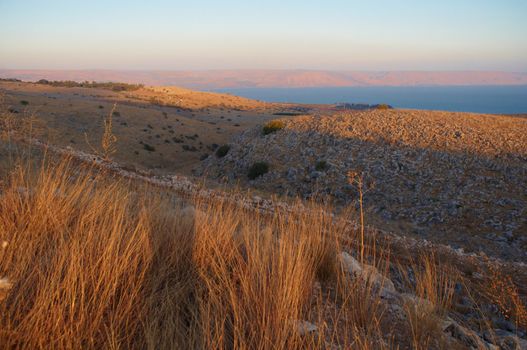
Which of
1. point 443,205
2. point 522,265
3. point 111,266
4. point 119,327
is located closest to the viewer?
point 119,327

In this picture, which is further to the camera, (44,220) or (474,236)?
(474,236)

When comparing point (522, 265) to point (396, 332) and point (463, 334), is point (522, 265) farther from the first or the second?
point (396, 332)

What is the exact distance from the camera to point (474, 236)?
1020cm

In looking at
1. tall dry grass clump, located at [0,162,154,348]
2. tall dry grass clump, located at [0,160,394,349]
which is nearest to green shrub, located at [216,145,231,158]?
tall dry grass clump, located at [0,160,394,349]

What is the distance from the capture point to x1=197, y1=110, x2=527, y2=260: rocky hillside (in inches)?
426

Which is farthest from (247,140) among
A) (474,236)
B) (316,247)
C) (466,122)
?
(316,247)

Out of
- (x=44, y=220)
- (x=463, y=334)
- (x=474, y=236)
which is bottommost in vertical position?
(x=474, y=236)

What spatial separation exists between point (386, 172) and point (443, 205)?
2767 mm

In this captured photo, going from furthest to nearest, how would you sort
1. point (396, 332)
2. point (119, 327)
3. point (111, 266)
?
point (396, 332)
point (111, 266)
point (119, 327)

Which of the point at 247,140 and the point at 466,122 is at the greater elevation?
the point at 466,122

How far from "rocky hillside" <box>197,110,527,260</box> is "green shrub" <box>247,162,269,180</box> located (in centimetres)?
22

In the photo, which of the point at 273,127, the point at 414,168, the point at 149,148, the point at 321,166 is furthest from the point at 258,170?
the point at 149,148

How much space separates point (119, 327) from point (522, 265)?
760 centimetres

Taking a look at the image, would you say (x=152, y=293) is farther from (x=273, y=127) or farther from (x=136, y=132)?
(x=136, y=132)
